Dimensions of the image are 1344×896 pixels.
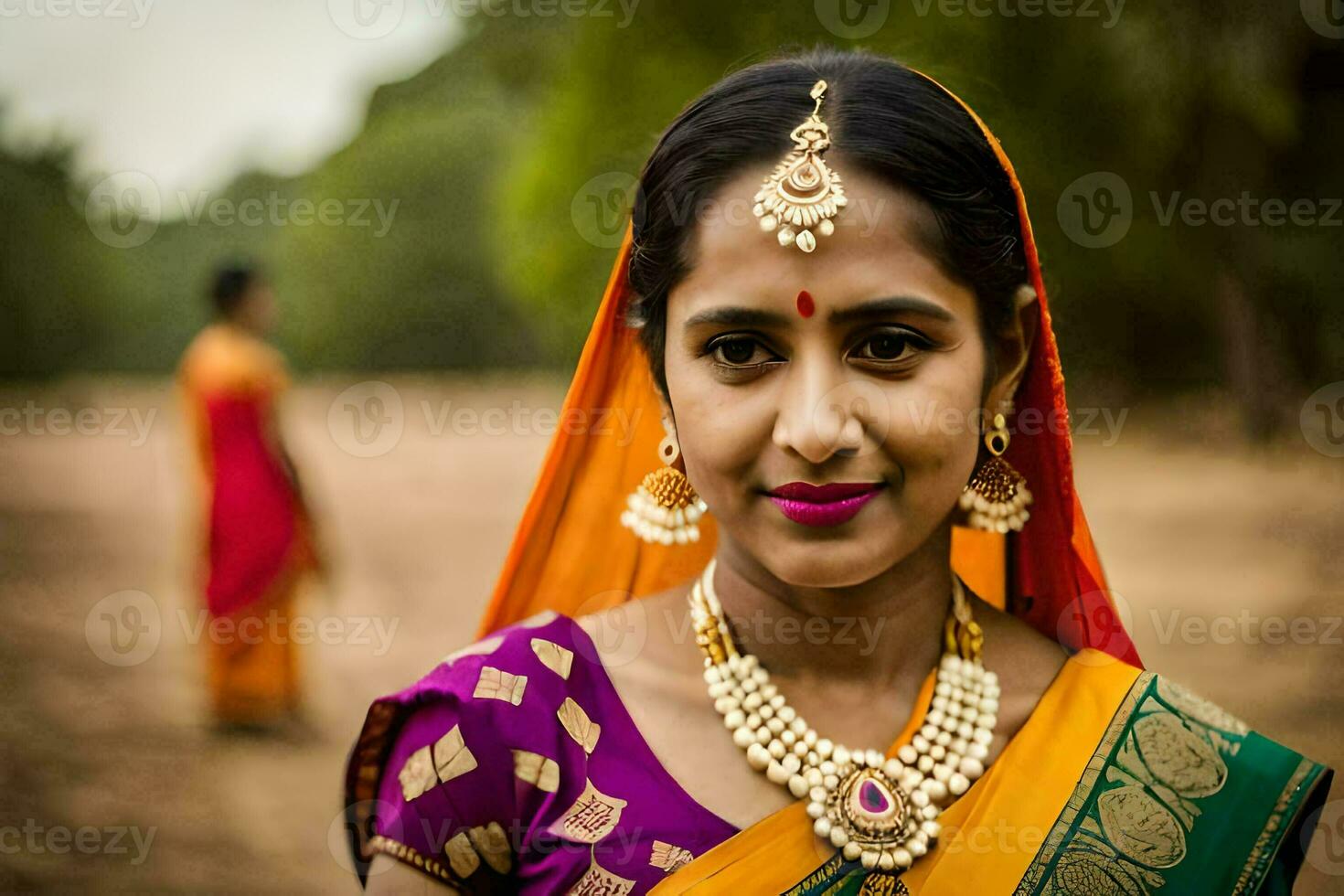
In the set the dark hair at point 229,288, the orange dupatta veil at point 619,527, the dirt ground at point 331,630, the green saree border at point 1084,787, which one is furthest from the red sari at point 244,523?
the green saree border at point 1084,787

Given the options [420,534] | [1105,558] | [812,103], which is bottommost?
[812,103]

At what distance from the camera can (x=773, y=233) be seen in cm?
159

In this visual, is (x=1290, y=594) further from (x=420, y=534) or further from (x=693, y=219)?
(x=420, y=534)

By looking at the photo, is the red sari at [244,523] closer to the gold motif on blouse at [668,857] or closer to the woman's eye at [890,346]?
the gold motif on blouse at [668,857]

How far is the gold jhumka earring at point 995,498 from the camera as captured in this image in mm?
1913

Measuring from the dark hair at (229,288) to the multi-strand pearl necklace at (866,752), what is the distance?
488 cm

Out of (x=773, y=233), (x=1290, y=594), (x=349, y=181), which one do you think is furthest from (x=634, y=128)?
(x=349, y=181)

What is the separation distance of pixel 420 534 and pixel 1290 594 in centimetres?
1067

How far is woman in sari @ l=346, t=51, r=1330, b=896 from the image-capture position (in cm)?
159

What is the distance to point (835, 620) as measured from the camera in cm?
181

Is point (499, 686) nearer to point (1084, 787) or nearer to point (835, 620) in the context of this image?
point (835, 620)

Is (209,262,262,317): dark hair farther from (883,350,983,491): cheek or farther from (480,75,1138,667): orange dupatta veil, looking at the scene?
(883,350,983,491): cheek

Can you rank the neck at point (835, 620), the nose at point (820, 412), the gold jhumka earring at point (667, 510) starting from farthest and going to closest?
1. the gold jhumka earring at point (667, 510)
2. the neck at point (835, 620)
3. the nose at point (820, 412)

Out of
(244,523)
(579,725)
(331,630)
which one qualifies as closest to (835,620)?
(579,725)
